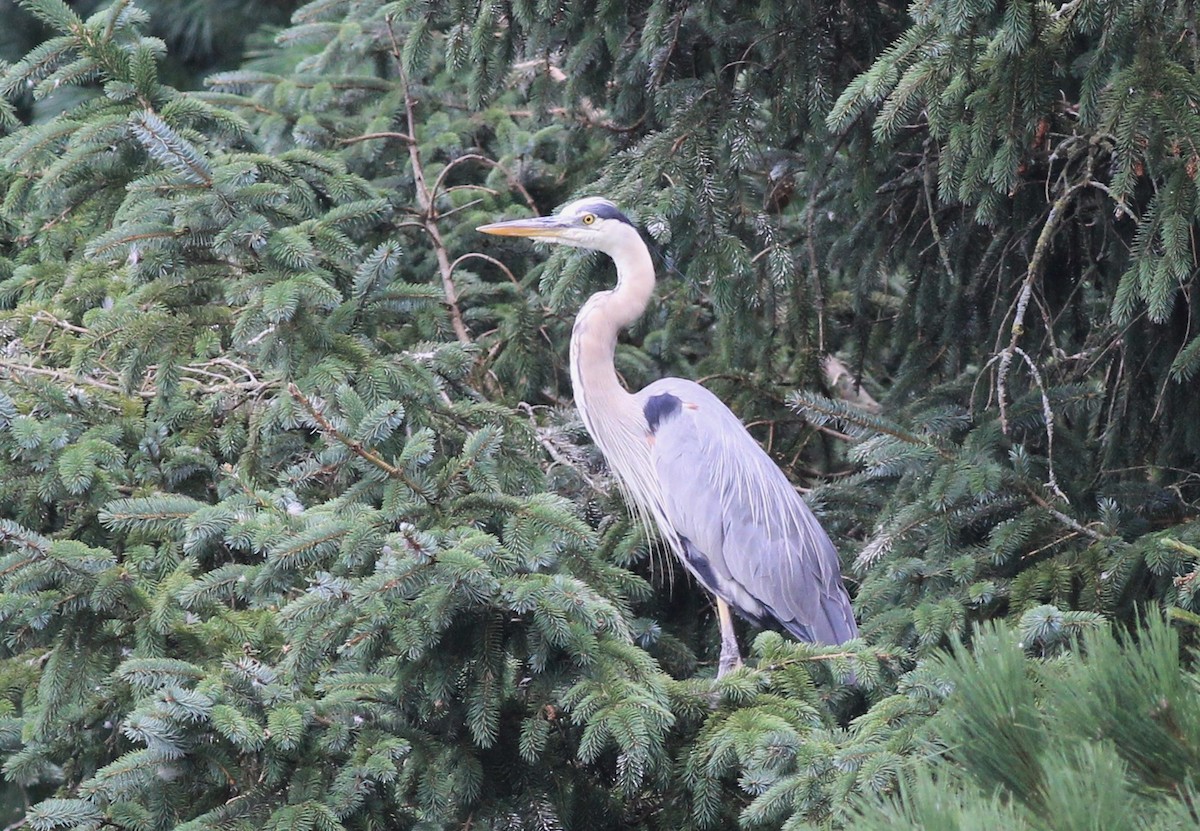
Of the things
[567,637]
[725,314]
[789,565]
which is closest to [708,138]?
[725,314]

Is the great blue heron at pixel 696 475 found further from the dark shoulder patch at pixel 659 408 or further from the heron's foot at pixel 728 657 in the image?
the heron's foot at pixel 728 657

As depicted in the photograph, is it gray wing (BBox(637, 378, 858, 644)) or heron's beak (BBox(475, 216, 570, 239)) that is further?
heron's beak (BBox(475, 216, 570, 239))

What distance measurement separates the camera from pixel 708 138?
3426 mm

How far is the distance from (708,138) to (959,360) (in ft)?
3.97

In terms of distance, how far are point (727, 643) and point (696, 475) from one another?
0.61 metres

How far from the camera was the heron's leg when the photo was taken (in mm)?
3494

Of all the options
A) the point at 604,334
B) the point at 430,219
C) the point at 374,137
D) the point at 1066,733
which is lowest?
the point at 604,334

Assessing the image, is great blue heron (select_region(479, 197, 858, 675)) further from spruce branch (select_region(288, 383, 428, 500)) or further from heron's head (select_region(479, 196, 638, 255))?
spruce branch (select_region(288, 383, 428, 500))

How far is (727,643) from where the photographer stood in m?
3.62

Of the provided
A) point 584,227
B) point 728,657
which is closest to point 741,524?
point 728,657

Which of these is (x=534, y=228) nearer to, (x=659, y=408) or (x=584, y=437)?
(x=659, y=408)

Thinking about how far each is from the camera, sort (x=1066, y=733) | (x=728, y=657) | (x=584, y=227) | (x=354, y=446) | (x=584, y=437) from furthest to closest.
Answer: (x=584, y=437), (x=584, y=227), (x=728, y=657), (x=354, y=446), (x=1066, y=733)

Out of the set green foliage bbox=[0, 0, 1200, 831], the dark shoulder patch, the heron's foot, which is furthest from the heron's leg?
the dark shoulder patch

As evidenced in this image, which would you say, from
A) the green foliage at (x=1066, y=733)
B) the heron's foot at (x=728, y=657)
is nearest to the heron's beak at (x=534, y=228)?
the heron's foot at (x=728, y=657)
